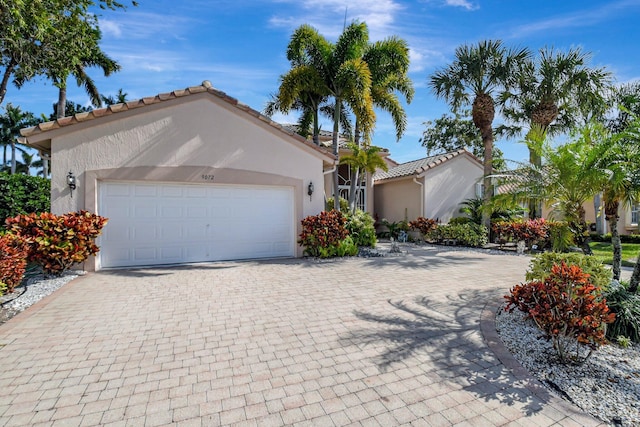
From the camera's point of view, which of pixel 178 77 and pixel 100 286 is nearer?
pixel 100 286

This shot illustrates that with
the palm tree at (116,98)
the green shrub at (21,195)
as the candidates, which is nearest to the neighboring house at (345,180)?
the green shrub at (21,195)

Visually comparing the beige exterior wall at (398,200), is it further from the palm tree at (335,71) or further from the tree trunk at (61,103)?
the tree trunk at (61,103)

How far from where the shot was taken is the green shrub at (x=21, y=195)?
1270 cm

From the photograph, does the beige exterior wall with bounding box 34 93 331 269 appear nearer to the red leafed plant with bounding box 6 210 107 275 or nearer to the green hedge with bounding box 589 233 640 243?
the red leafed plant with bounding box 6 210 107 275

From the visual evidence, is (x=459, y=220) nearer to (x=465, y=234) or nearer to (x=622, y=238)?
(x=465, y=234)

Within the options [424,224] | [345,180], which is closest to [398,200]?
[424,224]

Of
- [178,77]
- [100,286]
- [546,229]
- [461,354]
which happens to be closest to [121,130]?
[178,77]

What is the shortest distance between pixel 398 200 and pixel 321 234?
33.9 feet

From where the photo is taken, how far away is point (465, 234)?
16375mm

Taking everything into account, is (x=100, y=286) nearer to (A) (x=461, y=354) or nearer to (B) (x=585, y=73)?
(A) (x=461, y=354)

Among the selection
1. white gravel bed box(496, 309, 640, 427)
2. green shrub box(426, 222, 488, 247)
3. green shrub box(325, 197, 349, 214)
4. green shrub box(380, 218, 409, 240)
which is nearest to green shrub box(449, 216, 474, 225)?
green shrub box(426, 222, 488, 247)

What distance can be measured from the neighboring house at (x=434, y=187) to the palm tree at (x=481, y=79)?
87.2 inches

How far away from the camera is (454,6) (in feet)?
33.2

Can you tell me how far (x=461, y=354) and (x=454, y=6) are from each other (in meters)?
10.7
